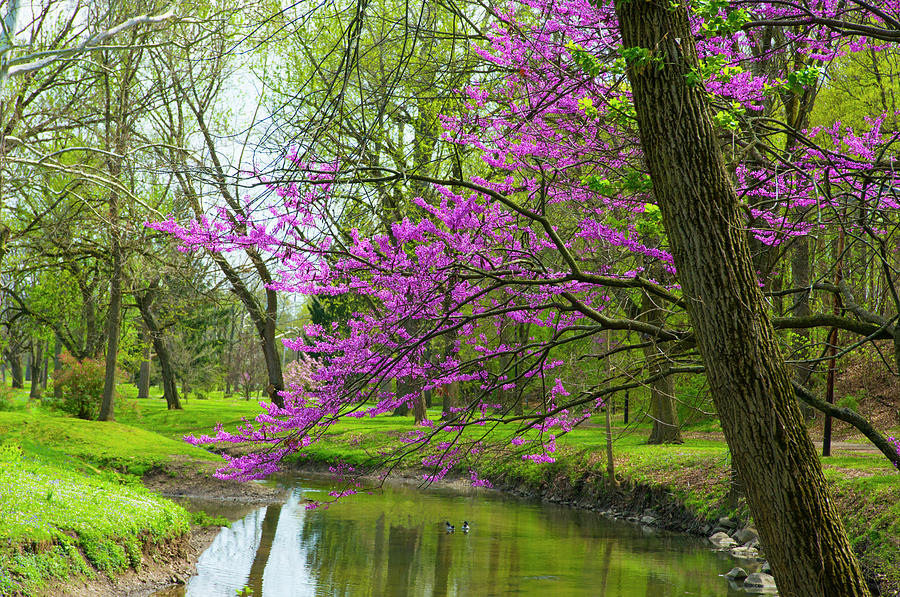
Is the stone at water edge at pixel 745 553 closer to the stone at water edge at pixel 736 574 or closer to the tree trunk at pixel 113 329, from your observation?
the stone at water edge at pixel 736 574

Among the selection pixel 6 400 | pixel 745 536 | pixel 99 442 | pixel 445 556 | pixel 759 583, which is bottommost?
pixel 445 556

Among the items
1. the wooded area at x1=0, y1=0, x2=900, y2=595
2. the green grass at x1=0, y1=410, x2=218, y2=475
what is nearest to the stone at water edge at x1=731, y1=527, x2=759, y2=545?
the wooded area at x1=0, y1=0, x2=900, y2=595

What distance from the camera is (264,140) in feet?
Result: 11.9

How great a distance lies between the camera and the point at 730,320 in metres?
3.21

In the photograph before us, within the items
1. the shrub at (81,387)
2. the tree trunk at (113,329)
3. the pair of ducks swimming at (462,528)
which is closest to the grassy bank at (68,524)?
the pair of ducks swimming at (462,528)

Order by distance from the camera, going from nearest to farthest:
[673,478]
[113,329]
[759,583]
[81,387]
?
[759,583], [673,478], [113,329], [81,387]

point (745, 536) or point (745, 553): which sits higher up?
point (745, 536)

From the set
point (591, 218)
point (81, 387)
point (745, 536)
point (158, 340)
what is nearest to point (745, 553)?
point (745, 536)

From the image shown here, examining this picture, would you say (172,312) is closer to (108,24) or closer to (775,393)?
(108,24)

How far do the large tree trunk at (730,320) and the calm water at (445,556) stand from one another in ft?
20.6

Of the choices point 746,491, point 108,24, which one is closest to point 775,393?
point 746,491

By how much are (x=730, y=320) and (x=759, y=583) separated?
7.55 m

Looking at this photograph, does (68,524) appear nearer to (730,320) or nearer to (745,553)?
(730,320)

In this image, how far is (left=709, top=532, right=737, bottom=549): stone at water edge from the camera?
11252 mm
